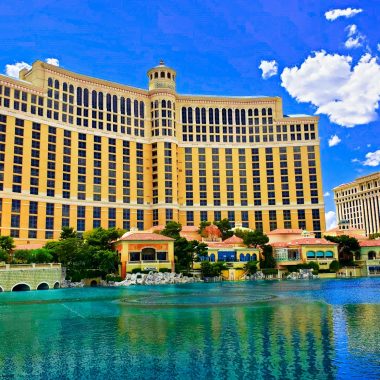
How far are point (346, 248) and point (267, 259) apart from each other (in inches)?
755

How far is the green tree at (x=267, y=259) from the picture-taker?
357 feet

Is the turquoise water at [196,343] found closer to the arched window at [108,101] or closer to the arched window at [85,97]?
the arched window at [85,97]

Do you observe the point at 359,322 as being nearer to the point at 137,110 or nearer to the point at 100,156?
the point at 100,156

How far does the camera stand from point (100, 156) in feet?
414

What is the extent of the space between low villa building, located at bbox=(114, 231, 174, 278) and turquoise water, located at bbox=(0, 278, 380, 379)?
51174 mm

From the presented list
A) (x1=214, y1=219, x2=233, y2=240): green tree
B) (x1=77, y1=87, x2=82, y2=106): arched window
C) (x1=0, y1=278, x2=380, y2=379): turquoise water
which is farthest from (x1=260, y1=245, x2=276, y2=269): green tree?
(x1=0, y1=278, x2=380, y2=379): turquoise water

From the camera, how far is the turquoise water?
726 inches

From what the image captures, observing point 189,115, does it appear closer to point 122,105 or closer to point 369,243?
point 122,105

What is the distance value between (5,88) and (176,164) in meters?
50.6

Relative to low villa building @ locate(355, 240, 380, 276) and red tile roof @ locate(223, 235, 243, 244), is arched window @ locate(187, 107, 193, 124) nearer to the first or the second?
red tile roof @ locate(223, 235, 243, 244)

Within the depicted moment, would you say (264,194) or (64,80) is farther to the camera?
(264,194)

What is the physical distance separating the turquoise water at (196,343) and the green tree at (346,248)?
238 ft

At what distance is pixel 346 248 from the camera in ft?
361

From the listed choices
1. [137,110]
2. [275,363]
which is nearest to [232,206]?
[137,110]
